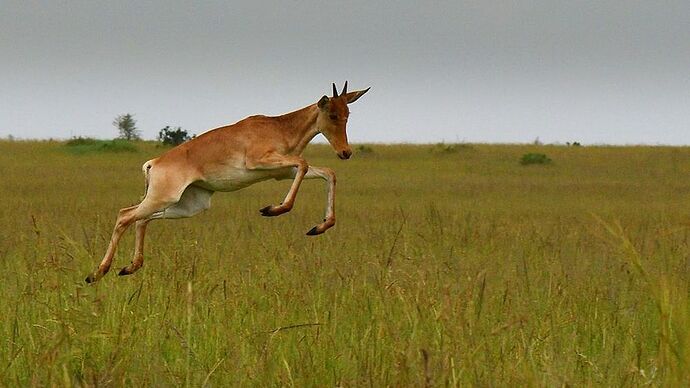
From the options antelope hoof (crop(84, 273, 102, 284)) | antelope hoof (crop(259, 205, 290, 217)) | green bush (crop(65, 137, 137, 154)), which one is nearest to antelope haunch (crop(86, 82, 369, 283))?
antelope hoof (crop(259, 205, 290, 217))

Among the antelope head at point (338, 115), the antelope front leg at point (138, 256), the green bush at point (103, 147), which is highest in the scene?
the antelope head at point (338, 115)

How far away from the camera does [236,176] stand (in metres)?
7.22

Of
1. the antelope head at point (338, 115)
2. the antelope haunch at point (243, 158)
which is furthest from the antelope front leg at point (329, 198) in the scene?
the antelope head at point (338, 115)

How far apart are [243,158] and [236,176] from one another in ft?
0.49

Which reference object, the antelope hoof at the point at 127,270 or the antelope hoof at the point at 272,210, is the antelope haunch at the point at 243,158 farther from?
the antelope hoof at the point at 272,210

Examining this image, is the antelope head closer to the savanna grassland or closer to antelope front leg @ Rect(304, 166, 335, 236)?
antelope front leg @ Rect(304, 166, 335, 236)

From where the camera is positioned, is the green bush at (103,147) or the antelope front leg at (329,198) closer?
the antelope front leg at (329,198)

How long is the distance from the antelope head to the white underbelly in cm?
39

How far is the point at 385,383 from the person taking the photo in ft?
13.0

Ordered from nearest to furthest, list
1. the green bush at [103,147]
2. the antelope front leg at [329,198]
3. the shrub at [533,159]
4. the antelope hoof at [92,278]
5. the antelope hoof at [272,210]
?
the antelope hoof at [92,278] < the antelope hoof at [272,210] < the antelope front leg at [329,198] < the shrub at [533,159] < the green bush at [103,147]

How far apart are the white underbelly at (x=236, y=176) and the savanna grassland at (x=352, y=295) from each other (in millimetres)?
722

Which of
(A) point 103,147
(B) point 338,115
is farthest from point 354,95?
(A) point 103,147

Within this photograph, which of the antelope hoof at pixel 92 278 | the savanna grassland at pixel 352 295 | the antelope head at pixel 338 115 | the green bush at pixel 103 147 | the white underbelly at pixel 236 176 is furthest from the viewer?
the green bush at pixel 103 147

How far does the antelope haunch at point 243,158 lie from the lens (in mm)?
7062
